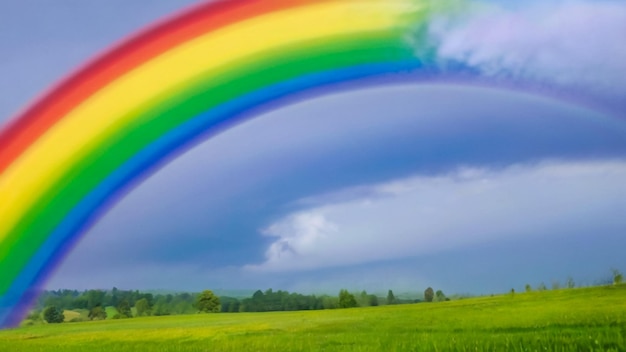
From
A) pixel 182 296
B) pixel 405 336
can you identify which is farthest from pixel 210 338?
pixel 182 296

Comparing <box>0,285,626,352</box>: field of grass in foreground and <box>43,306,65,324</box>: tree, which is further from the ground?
<box>43,306,65,324</box>: tree

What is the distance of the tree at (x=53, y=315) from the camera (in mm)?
14172

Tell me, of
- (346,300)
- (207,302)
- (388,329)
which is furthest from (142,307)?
(388,329)

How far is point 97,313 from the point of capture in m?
15.2

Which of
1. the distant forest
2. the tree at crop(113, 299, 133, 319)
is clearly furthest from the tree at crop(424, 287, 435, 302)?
the tree at crop(113, 299, 133, 319)

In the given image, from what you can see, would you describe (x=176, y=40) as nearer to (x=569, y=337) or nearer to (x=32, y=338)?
(x=32, y=338)

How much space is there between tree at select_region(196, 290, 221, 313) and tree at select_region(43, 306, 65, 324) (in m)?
3.15

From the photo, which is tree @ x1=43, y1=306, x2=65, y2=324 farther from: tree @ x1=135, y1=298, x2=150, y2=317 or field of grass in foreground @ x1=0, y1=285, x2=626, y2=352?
tree @ x1=135, y1=298, x2=150, y2=317

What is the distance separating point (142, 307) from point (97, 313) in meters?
1.15

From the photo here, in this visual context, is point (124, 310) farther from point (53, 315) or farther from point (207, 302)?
point (207, 302)

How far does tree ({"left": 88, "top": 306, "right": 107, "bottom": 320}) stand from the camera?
594 inches

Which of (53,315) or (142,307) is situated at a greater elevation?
(142,307)

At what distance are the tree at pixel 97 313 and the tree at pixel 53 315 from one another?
773 mm

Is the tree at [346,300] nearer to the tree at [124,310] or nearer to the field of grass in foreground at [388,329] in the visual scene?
the field of grass in foreground at [388,329]
